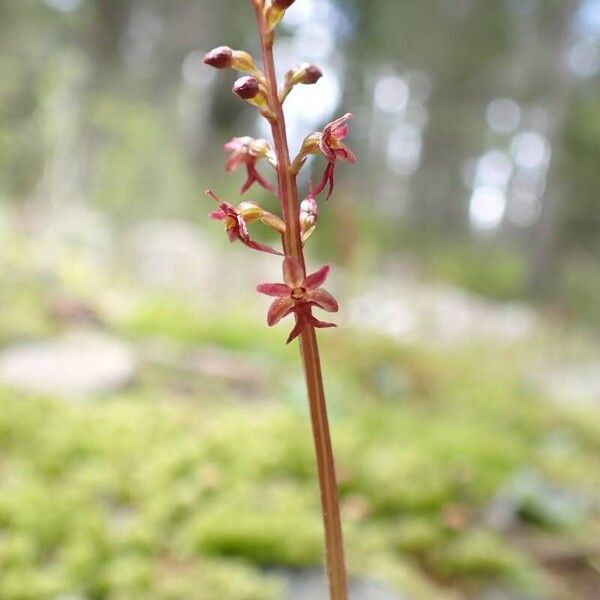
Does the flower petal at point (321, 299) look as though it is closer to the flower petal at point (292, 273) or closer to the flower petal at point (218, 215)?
the flower petal at point (292, 273)

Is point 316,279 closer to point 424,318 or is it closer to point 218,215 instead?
point 218,215

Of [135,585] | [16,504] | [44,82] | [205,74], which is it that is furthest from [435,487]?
[205,74]

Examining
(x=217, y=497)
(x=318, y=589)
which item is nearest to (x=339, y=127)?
(x=318, y=589)

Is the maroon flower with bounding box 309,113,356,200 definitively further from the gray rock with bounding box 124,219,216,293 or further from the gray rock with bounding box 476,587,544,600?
the gray rock with bounding box 124,219,216,293

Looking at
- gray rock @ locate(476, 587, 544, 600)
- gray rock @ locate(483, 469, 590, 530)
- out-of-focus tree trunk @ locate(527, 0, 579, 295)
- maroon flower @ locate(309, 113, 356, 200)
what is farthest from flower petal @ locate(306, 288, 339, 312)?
out-of-focus tree trunk @ locate(527, 0, 579, 295)

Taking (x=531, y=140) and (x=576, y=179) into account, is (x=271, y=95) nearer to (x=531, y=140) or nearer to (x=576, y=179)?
(x=576, y=179)

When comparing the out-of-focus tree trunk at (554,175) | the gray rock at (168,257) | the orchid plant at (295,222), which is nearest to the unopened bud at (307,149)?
the orchid plant at (295,222)
